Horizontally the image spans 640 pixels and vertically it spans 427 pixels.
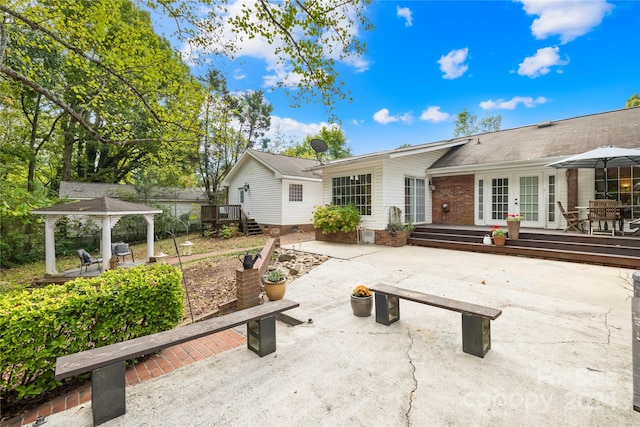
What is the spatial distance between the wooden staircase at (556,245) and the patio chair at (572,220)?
1.42ft

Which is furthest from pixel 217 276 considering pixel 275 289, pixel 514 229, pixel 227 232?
pixel 514 229

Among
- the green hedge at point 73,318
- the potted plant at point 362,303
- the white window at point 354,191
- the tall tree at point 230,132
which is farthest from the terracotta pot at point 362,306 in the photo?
the tall tree at point 230,132

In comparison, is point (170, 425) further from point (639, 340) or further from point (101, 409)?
point (639, 340)

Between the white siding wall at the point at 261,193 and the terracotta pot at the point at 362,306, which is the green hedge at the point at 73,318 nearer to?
the terracotta pot at the point at 362,306

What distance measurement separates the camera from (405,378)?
2496 millimetres

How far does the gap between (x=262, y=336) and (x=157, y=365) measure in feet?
3.85

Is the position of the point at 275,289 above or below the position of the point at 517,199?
below

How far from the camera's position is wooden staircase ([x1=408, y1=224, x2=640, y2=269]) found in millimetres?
6507

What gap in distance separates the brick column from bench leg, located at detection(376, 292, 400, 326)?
1.95 m

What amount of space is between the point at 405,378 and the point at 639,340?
173cm

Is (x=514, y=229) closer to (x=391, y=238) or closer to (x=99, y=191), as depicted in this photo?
(x=391, y=238)

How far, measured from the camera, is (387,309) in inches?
143

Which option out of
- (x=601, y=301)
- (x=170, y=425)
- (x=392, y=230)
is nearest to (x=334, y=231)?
(x=392, y=230)

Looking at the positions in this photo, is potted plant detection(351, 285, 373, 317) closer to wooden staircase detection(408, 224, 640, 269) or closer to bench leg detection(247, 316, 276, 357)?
bench leg detection(247, 316, 276, 357)
